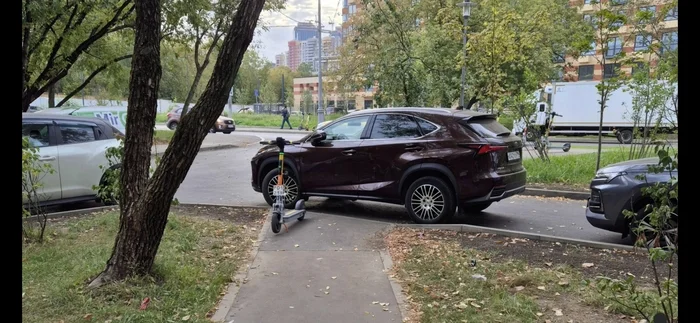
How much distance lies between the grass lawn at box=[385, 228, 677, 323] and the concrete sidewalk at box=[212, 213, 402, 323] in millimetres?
267

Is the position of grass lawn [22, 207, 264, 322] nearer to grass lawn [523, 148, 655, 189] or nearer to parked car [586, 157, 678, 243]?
parked car [586, 157, 678, 243]

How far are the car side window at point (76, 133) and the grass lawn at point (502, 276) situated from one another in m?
5.42

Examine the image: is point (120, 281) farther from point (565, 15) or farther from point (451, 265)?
point (565, 15)

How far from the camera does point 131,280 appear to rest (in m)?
4.36

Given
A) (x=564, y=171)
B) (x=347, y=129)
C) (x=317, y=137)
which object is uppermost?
(x=347, y=129)

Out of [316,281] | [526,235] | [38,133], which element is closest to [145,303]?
[316,281]

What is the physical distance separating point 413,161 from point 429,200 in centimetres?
61

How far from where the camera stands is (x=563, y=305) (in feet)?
13.6

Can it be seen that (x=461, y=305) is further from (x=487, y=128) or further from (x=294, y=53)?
(x=294, y=53)

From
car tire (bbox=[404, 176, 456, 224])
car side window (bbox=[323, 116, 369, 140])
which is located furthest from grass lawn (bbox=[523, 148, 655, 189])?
car side window (bbox=[323, 116, 369, 140])

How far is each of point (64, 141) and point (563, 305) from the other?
7.61m

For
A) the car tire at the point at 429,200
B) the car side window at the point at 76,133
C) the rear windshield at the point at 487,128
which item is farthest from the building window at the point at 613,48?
the car side window at the point at 76,133

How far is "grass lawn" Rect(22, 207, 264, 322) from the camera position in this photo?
155 inches

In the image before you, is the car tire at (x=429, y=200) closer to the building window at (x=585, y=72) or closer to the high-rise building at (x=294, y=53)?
the high-rise building at (x=294, y=53)
